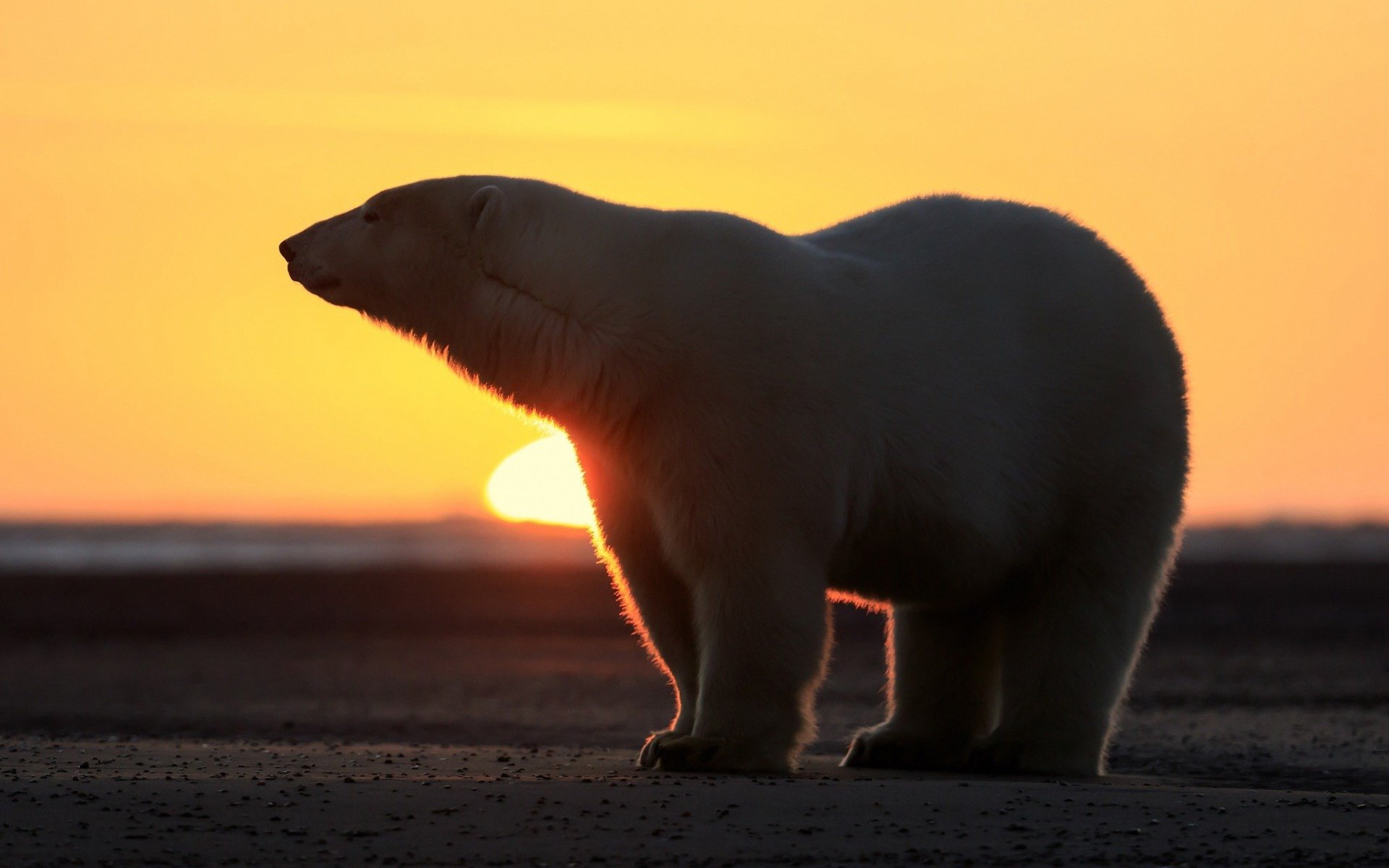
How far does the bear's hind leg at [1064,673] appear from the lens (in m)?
8.04

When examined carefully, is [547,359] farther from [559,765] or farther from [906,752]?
[906,752]

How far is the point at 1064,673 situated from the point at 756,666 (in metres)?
1.58

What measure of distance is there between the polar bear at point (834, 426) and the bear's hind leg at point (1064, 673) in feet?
0.04

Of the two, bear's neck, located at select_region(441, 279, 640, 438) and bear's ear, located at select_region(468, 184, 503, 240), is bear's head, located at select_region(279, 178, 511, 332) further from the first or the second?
bear's neck, located at select_region(441, 279, 640, 438)

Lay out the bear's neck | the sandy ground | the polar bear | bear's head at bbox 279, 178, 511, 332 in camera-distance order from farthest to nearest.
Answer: bear's head at bbox 279, 178, 511, 332
the bear's neck
the polar bear
the sandy ground

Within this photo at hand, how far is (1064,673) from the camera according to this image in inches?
316

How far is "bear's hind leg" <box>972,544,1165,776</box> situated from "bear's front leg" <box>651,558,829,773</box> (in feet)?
3.84

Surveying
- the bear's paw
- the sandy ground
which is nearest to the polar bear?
the bear's paw

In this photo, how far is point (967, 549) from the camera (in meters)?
7.68

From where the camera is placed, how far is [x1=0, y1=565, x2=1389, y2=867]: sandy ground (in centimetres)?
584

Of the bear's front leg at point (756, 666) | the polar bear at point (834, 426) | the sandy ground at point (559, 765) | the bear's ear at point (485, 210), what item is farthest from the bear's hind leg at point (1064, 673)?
the bear's ear at point (485, 210)

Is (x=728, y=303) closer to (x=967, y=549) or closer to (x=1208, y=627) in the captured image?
(x=967, y=549)

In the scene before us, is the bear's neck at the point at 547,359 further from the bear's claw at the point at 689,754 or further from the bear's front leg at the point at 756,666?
the bear's claw at the point at 689,754

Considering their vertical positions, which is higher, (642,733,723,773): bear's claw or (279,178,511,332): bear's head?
(279,178,511,332): bear's head
